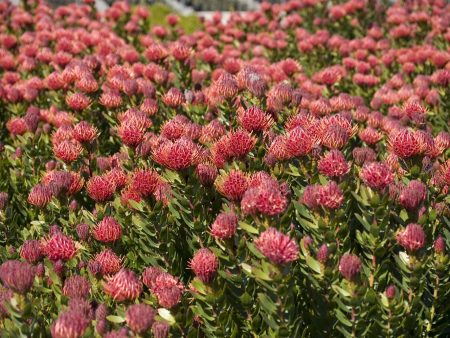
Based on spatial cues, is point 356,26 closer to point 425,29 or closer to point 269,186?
point 425,29

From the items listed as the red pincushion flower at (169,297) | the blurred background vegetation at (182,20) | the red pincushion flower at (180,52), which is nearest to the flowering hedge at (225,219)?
the red pincushion flower at (169,297)

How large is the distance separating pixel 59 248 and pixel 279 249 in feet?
3.36

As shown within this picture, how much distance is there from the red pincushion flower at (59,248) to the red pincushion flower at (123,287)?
1.25 feet

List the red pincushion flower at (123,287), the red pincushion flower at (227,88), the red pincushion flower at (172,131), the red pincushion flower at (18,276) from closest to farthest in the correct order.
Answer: the red pincushion flower at (18,276), the red pincushion flower at (123,287), the red pincushion flower at (172,131), the red pincushion flower at (227,88)

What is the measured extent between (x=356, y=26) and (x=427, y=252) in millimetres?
6167

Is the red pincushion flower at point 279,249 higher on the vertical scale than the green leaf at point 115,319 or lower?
higher

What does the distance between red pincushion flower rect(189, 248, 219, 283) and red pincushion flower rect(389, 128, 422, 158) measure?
1057mm

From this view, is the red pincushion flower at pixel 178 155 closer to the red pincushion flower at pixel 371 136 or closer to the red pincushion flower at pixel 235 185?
the red pincushion flower at pixel 235 185

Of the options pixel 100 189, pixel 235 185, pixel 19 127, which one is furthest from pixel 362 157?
pixel 19 127

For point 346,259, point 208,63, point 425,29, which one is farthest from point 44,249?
point 425,29

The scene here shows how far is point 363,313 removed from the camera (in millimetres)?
2393

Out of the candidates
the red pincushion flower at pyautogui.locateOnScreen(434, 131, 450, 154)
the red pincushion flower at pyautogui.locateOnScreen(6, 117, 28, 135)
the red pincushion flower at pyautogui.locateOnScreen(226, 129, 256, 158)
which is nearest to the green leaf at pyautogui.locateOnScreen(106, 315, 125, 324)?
the red pincushion flower at pyautogui.locateOnScreen(226, 129, 256, 158)

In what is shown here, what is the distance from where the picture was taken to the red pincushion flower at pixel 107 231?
109 inches

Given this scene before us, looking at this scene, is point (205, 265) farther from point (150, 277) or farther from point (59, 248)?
point (59, 248)
